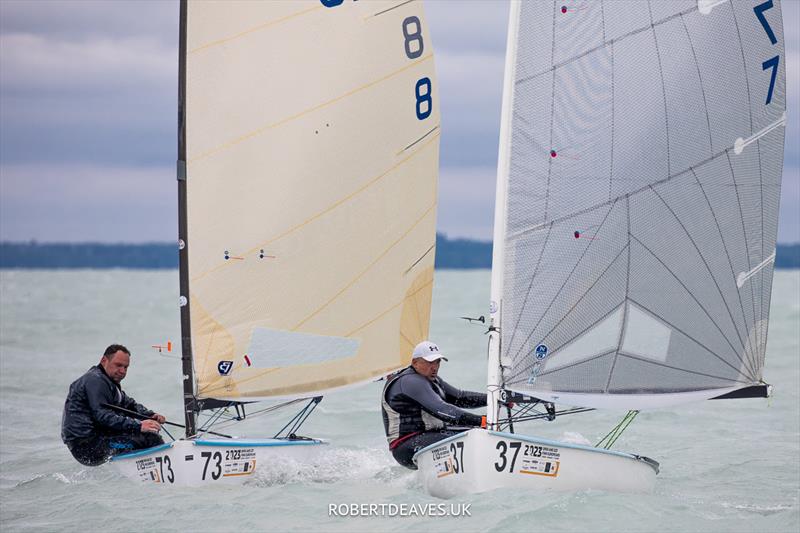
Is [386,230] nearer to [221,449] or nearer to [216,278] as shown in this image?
[216,278]

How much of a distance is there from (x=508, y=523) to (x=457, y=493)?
490 mm

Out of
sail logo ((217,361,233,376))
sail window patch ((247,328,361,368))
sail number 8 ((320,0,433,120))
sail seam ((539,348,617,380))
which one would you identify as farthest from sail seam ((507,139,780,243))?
sail logo ((217,361,233,376))

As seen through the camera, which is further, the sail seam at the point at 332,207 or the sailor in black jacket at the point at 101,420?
the sail seam at the point at 332,207

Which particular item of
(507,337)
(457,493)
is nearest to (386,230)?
(507,337)

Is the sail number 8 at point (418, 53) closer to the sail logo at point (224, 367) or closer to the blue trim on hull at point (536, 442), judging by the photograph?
the sail logo at point (224, 367)

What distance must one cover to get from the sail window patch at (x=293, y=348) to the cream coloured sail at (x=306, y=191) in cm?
1

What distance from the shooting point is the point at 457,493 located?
9.76 m

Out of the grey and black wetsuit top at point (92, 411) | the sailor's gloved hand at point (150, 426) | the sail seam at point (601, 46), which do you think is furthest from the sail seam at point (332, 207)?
the sail seam at point (601, 46)

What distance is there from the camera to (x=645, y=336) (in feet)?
33.6

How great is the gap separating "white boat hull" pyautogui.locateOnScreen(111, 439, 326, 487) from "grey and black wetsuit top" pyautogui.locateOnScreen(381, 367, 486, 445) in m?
1.12

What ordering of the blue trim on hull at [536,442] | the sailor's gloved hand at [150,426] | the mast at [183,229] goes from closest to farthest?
1. the blue trim on hull at [536,442]
2. the sailor's gloved hand at [150,426]
3. the mast at [183,229]

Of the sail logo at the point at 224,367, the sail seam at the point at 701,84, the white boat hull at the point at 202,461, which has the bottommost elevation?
the white boat hull at the point at 202,461

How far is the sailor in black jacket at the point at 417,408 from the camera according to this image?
1039 centimetres

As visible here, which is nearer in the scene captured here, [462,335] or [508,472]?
[508,472]
